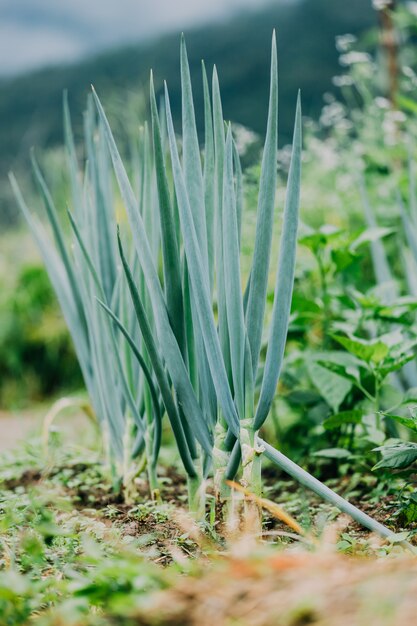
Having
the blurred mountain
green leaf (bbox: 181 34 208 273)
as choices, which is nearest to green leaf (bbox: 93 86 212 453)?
green leaf (bbox: 181 34 208 273)

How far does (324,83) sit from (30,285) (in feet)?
15.9

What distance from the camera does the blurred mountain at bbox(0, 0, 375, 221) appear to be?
781 cm

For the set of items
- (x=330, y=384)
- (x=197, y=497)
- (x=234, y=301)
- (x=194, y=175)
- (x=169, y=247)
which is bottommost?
(x=197, y=497)

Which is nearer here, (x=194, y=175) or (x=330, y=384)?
(x=194, y=175)

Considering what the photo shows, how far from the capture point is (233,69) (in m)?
8.34

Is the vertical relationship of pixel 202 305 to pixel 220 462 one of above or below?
above

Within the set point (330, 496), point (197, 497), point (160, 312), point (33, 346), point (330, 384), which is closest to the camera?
point (330, 496)

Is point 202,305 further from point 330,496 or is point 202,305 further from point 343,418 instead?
point 343,418

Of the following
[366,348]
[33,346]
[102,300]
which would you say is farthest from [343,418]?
[33,346]

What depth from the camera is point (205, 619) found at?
2.45 feet

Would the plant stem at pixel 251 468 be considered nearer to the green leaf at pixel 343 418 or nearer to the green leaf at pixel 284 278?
the green leaf at pixel 284 278

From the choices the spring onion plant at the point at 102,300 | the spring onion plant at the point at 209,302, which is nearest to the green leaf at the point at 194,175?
the spring onion plant at the point at 209,302

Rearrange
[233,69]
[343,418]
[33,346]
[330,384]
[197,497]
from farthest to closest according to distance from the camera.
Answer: [233,69]
[33,346]
[330,384]
[343,418]
[197,497]

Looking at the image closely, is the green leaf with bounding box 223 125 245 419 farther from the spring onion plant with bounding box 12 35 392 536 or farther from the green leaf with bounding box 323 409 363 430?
the green leaf with bounding box 323 409 363 430
